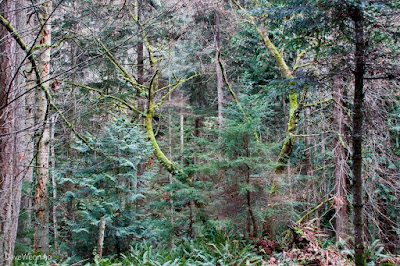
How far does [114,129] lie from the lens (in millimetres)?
5961

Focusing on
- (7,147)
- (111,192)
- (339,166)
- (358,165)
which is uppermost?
(7,147)

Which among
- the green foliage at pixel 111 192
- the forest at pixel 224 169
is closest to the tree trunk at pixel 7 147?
the forest at pixel 224 169

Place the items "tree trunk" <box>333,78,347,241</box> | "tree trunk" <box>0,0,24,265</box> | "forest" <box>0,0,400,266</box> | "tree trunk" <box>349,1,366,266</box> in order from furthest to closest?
"tree trunk" <box>333,78,347,241</box>, "forest" <box>0,0,400,266</box>, "tree trunk" <box>349,1,366,266</box>, "tree trunk" <box>0,0,24,265</box>

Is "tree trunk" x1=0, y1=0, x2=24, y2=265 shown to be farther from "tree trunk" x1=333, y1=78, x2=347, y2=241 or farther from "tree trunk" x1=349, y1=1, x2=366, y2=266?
"tree trunk" x1=333, y1=78, x2=347, y2=241

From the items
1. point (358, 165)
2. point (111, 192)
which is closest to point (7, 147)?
point (111, 192)

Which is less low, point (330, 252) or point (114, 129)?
point (114, 129)

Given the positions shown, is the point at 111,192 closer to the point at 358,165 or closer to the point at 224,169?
the point at 224,169

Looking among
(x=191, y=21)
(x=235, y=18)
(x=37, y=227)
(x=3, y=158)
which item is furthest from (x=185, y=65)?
(x=3, y=158)

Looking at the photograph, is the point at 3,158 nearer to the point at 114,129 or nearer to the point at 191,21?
the point at 114,129

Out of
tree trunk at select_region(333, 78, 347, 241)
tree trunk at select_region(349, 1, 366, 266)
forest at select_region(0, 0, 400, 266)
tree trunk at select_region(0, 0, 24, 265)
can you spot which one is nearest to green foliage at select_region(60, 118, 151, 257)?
forest at select_region(0, 0, 400, 266)

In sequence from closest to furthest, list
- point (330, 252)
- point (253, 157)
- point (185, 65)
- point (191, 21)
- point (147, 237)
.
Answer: point (330, 252)
point (253, 157)
point (147, 237)
point (191, 21)
point (185, 65)

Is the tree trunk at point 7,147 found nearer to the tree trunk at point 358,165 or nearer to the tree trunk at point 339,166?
the tree trunk at point 358,165

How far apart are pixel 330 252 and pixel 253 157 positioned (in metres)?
2.13

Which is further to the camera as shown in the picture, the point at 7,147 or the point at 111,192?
the point at 111,192
